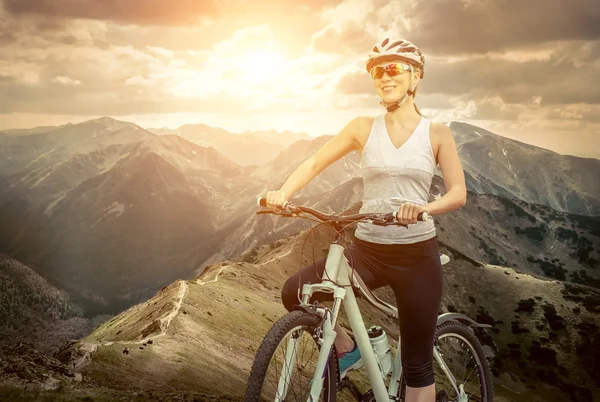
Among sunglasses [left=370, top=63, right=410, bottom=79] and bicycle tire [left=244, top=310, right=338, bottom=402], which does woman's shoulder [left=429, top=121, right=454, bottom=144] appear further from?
bicycle tire [left=244, top=310, right=338, bottom=402]

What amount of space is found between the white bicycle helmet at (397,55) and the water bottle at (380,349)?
9.56 ft

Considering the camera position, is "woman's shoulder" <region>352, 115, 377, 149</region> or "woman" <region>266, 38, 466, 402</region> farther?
"woman's shoulder" <region>352, 115, 377, 149</region>

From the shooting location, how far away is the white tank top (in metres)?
5.77

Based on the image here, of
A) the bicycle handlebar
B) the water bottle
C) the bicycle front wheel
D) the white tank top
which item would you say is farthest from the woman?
the bicycle front wheel

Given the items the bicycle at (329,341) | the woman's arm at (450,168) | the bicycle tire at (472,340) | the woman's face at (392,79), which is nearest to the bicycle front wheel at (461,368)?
the bicycle tire at (472,340)

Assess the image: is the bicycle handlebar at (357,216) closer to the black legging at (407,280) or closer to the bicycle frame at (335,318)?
the bicycle frame at (335,318)

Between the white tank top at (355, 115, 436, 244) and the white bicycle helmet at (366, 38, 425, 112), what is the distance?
39cm

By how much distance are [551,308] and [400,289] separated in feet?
392

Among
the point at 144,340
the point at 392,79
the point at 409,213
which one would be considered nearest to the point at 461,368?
the point at 409,213

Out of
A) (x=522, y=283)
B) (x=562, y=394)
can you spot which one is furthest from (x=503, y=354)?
(x=522, y=283)

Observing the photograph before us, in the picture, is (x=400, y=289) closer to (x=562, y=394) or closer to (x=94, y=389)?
(x=94, y=389)

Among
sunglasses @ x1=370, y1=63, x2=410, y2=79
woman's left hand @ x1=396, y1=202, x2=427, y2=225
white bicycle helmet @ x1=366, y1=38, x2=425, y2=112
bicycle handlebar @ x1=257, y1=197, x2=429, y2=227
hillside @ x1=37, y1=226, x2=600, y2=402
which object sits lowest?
hillside @ x1=37, y1=226, x2=600, y2=402

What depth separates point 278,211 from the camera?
→ 231 inches

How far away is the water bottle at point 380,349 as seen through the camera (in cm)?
645
